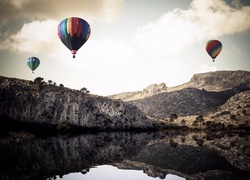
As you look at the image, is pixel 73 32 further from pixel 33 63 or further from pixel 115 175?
pixel 115 175

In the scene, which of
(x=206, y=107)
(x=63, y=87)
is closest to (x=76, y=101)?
(x=63, y=87)

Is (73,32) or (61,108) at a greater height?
(73,32)

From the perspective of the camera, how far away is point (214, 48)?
324 ft

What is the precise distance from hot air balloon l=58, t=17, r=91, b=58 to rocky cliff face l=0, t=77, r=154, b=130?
39151mm

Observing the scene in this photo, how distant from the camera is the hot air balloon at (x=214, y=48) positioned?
98.5 meters

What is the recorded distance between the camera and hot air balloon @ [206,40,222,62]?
3878 inches

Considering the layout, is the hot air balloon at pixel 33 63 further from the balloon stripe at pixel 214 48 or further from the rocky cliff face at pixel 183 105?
the rocky cliff face at pixel 183 105

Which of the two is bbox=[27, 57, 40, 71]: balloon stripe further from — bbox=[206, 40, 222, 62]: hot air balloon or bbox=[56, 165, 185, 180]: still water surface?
bbox=[56, 165, 185, 180]: still water surface

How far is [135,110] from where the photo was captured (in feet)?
391

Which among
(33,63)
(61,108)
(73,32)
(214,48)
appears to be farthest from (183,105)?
(73,32)

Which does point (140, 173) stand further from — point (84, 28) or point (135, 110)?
point (135, 110)

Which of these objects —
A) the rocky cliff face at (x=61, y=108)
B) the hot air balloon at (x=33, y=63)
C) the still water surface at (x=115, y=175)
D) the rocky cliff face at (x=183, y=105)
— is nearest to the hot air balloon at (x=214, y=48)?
the rocky cliff face at (x=61, y=108)

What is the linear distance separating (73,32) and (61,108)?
44.5 m

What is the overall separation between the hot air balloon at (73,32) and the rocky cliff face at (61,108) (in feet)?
128
